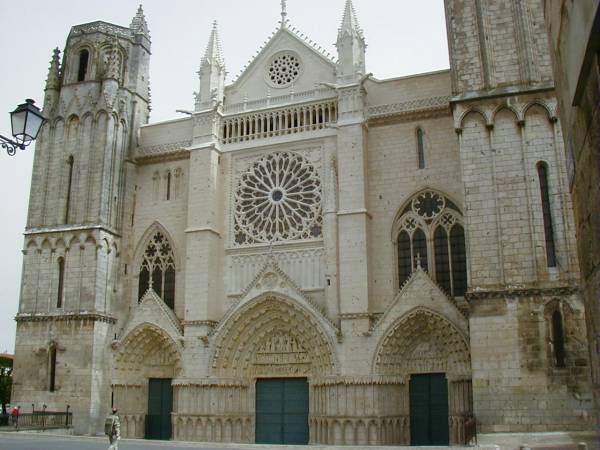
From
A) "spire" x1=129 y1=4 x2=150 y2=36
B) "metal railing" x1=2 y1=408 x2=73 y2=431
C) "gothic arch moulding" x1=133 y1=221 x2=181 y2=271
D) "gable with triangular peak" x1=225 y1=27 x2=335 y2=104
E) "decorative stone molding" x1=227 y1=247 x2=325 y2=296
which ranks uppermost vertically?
"spire" x1=129 y1=4 x2=150 y2=36

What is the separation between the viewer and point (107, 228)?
2436 centimetres

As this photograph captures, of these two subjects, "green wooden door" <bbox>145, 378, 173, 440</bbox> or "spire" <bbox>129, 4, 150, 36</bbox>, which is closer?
"green wooden door" <bbox>145, 378, 173, 440</bbox>

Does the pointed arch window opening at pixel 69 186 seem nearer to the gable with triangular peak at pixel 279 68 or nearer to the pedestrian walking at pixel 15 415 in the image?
the gable with triangular peak at pixel 279 68

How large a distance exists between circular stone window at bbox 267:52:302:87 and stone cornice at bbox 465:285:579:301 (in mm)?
11590

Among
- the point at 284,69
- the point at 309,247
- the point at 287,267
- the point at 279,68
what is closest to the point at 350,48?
the point at 284,69

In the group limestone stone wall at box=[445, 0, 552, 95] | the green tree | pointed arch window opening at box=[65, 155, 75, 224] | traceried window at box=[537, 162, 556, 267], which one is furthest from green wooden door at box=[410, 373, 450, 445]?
the green tree

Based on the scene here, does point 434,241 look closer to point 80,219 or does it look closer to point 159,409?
point 159,409

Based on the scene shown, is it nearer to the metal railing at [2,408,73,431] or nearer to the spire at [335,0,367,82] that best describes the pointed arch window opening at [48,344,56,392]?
the metal railing at [2,408,73,431]

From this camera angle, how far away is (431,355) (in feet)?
67.4

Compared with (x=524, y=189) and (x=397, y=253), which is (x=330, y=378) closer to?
(x=397, y=253)

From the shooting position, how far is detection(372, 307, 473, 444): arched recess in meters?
19.3

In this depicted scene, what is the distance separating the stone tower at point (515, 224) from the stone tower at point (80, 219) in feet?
42.6

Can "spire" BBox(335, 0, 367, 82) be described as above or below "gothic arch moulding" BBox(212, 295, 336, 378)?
above

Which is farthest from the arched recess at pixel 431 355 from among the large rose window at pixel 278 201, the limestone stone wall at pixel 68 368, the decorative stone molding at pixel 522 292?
the limestone stone wall at pixel 68 368
